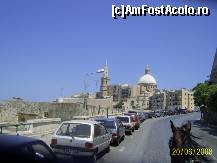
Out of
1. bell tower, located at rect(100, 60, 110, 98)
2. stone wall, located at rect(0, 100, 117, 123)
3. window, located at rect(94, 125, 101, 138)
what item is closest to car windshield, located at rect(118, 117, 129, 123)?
stone wall, located at rect(0, 100, 117, 123)

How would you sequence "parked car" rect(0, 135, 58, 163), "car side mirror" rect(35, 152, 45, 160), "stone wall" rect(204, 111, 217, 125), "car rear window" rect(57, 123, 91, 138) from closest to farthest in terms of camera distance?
"parked car" rect(0, 135, 58, 163), "car side mirror" rect(35, 152, 45, 160), "car rear window" rect(57, 123, 91, 138), "stone wall" rect(204, 111, 217, 125)

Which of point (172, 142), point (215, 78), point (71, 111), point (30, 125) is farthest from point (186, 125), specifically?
point (215, 78)

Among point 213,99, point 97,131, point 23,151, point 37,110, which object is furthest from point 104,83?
point 23,151

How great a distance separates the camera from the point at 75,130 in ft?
54.6

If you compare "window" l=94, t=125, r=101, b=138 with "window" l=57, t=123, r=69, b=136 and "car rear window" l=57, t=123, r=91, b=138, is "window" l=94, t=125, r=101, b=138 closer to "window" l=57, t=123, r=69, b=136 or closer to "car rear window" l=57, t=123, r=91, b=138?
"car rear window" l=57, t=123, r=91, b=138

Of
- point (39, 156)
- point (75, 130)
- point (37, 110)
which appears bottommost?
point (39, 156)

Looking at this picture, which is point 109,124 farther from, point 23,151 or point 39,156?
point 23,151

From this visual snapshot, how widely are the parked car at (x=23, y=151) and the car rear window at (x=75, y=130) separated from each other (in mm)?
7068

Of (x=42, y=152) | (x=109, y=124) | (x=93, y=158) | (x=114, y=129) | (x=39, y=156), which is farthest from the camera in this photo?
(x=109, y=124)

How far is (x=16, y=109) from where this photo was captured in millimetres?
57625

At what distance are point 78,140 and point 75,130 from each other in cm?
72

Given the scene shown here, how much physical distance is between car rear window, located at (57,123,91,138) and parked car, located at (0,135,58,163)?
23.2 feet

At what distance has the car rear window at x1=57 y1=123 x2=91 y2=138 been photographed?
1636 cm

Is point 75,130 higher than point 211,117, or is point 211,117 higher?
point 211,117
